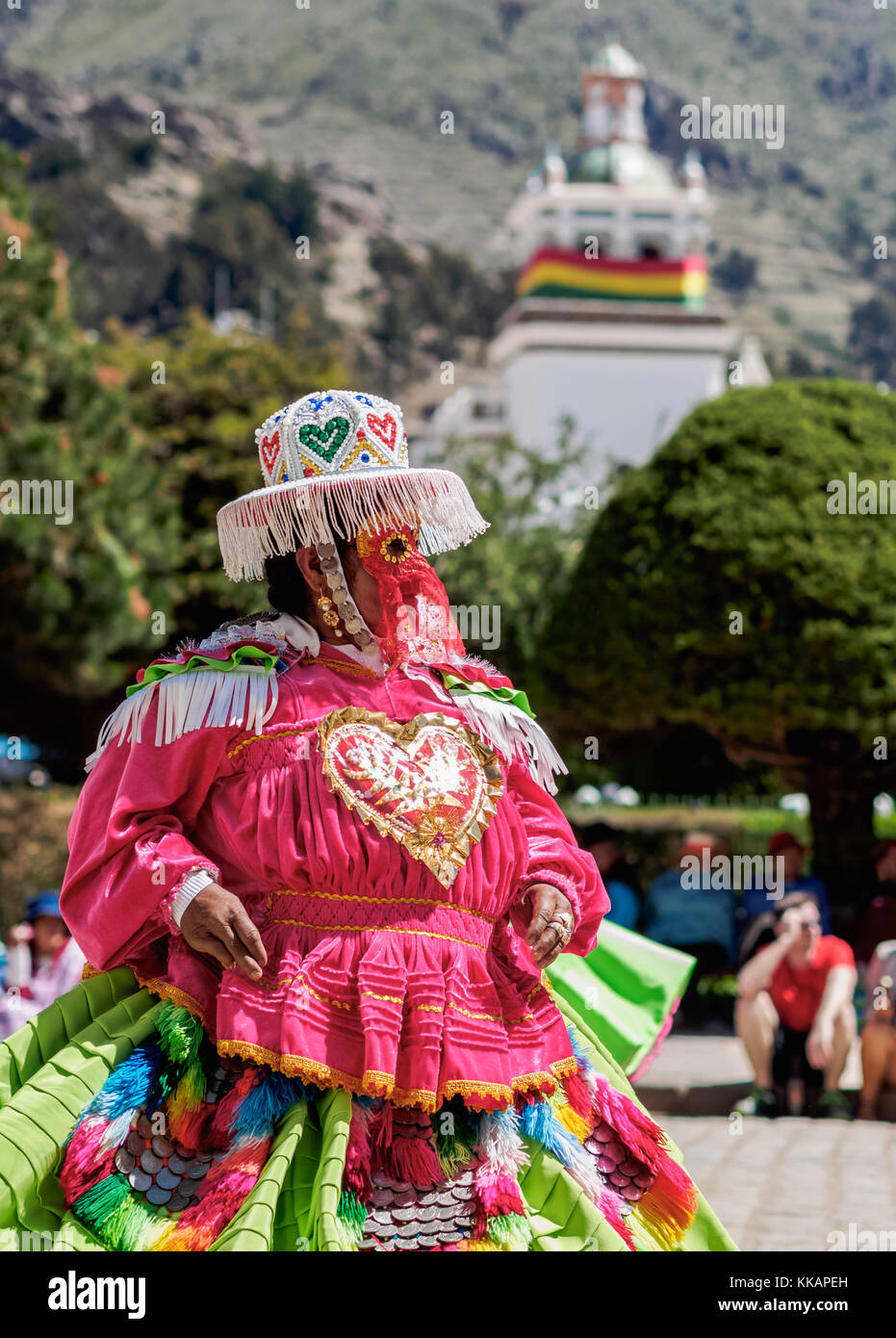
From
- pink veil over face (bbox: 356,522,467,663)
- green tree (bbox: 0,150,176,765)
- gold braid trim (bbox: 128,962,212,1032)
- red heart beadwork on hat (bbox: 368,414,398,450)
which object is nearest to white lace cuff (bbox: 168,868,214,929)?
gold braid trim (bbox: 128,962,212,1032)

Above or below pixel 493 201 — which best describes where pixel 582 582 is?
below

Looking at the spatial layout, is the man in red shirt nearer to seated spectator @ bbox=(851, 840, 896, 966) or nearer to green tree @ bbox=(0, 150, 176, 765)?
seated spectator @ bbox=(851, 840, 896, 966)

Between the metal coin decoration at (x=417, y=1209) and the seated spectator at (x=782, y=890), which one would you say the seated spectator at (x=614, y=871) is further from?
the metal coin decoration at (x=417, y=1209)

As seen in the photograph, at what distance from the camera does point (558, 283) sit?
54094 mm

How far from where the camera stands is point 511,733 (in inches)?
173

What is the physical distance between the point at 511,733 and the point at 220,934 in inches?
36.6

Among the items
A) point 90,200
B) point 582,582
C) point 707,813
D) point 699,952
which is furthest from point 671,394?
point 90,200

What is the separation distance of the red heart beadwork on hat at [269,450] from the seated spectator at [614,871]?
7786 millimetres

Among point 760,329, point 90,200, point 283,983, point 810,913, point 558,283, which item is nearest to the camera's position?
point 283,983

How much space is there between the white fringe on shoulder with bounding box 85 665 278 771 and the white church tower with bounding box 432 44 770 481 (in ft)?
151

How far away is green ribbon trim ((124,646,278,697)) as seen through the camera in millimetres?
4129

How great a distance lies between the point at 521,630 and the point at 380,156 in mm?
157646

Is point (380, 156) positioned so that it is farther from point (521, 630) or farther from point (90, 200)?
point (521, 630)

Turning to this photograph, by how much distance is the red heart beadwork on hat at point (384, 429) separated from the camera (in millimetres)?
4234
